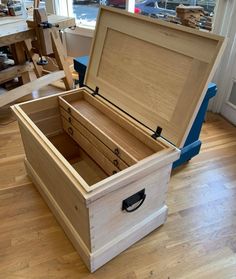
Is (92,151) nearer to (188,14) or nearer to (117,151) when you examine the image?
(117,151)

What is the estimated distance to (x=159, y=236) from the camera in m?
1.22

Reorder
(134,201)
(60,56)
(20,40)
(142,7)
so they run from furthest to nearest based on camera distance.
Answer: (142,7) → (60,56) → (20,40) → (134,201)

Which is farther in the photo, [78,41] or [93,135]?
[78,41]

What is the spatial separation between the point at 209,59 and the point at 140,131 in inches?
15.7

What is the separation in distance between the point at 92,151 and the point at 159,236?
51cm

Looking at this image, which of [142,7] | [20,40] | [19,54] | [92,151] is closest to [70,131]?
[92,151]

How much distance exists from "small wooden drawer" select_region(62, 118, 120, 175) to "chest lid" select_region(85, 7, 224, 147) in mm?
228

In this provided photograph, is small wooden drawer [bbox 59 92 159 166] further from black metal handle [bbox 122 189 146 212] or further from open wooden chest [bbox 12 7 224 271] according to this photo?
black metal handle [bbox 122 189 146 212]

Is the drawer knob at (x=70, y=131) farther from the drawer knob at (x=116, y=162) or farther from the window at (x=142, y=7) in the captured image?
the window at (x=142, y=7)

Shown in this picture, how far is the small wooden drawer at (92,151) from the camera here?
113 centimetres

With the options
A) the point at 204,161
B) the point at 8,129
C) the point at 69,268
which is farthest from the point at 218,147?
the point at 8,129

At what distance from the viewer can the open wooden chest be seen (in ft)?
2.96

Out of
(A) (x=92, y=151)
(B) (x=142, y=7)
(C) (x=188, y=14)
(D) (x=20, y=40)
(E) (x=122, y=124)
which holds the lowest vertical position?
(A) (x=92, y=151)

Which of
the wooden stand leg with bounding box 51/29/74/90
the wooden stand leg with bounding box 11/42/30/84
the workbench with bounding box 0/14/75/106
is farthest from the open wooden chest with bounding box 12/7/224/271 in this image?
the wooden stand leg with bounding box 11/42/30/84
